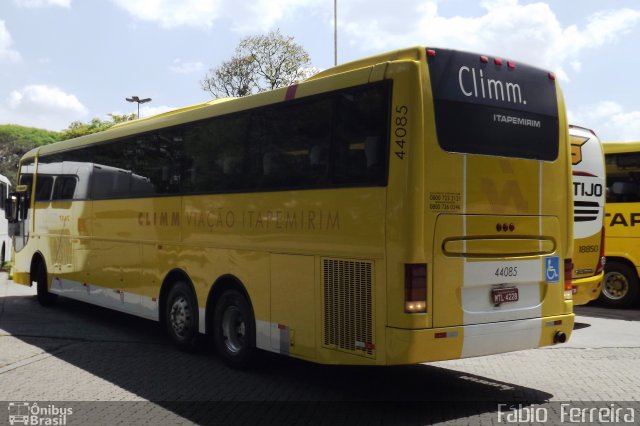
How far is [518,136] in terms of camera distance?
718 centimetres

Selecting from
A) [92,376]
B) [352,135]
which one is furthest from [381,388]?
[92,376]

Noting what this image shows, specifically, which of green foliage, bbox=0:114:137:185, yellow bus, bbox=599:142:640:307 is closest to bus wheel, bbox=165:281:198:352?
yellow bus, bbox=599:142:640:307

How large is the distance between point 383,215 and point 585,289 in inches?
272

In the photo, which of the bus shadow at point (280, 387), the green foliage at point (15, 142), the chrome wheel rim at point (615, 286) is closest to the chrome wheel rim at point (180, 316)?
the bus shadow at point (280, 387)

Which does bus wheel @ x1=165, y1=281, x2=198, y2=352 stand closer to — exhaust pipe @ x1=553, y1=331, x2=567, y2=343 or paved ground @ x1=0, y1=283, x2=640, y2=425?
paved ground @ x1=0, y1=283, x2=640, y2=425

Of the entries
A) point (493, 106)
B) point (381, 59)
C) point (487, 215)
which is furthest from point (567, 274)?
point (381, 59)

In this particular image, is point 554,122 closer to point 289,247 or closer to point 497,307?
point 497,307

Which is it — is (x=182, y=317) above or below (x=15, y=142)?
below

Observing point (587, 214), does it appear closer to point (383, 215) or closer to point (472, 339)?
point (472, 339)

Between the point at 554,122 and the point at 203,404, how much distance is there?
15.1ft

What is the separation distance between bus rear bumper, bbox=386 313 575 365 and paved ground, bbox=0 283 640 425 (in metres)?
0.56

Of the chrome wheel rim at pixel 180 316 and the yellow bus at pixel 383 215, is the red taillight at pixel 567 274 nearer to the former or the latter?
the yellow bus at pixel 383 215

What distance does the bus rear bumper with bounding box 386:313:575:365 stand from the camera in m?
6.23

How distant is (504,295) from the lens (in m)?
6.90
